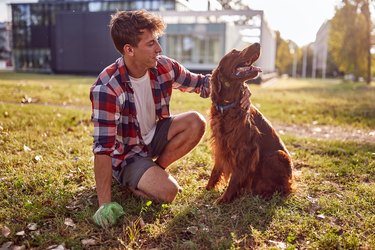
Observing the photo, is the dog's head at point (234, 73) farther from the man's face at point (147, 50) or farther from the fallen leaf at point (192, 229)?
the fallen leaf at point (192, 229)

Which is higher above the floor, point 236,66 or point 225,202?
point 236,66

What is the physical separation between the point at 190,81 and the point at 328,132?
386 cm

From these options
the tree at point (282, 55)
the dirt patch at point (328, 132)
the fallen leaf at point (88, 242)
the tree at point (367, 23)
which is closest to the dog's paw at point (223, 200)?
the fallen leaf at point (88, 242)

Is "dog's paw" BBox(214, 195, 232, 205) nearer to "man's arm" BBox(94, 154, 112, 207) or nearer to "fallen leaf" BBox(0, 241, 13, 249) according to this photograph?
"man's arm" BBox(94, 154, 112, 207)

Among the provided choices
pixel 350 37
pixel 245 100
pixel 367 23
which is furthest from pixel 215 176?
pixel 350 37

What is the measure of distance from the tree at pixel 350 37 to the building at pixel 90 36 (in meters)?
4.85

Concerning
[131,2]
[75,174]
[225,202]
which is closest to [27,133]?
[75,174]

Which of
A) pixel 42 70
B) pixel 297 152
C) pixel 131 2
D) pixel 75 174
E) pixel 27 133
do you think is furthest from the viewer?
pixel 42 70

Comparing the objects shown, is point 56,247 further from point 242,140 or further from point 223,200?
point 242,140

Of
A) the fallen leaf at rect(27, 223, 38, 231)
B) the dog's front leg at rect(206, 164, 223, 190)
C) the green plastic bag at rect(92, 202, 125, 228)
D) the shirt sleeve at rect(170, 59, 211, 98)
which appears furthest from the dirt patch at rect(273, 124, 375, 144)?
the fallen leaf at rect(27, 223, 38, 231)

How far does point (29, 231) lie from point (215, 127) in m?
1.69

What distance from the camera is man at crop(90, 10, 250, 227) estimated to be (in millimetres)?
2949

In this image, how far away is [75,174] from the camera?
3877mm

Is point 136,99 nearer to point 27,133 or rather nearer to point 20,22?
point 27,133
